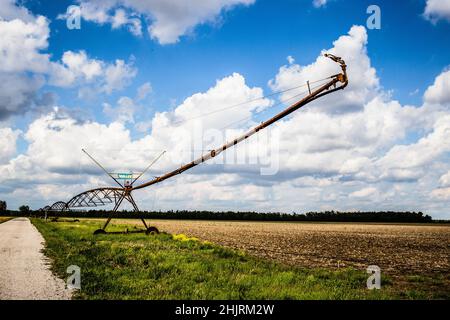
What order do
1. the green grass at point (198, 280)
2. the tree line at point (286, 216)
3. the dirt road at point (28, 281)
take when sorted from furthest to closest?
1. the tree line at point (286, 216)
2. the green grass at point (198, 280)
3. the dirt road at point (28, 281)

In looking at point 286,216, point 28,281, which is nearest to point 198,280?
point 28,281

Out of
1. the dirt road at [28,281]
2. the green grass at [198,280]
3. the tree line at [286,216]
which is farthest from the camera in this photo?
the tree line at [286,216]

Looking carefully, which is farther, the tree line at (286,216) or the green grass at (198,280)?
the tree line at (286,216)

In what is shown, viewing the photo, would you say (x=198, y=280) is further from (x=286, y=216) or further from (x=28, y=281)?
(x=286, y=216)

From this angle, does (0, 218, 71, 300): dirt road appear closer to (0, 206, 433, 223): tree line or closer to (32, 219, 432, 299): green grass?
(32, 219, 432, 299): green grass

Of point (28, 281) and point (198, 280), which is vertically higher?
point (28, 281)

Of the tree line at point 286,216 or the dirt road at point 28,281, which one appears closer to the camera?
the dirt road at point 28,281

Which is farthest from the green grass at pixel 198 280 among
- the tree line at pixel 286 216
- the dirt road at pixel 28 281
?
the tree line at pixel 286 216

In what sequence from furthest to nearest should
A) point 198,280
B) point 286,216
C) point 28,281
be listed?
1. point 286,216
2. point 198,280
3. point 28,281

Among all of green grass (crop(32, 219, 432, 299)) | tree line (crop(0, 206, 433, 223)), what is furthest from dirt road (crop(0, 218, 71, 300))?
tree line (crop(0, 206, 433, 223))

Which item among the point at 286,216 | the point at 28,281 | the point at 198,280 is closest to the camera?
the point at 28,281

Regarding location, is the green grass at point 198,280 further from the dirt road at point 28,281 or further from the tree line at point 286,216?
the tree line at point 286,216
